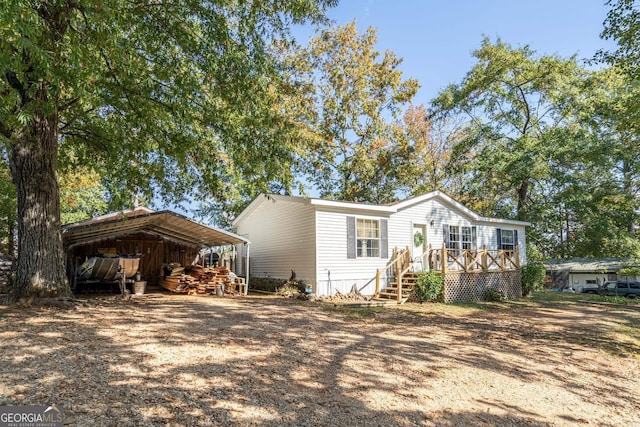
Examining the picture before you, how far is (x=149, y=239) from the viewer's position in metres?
14.8

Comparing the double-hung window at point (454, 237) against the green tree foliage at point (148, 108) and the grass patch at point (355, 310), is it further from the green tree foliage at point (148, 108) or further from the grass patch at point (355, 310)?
the green tree foliage at point (148, 108)

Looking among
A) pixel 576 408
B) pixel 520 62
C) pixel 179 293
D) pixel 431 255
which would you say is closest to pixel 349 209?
pixel 431 255

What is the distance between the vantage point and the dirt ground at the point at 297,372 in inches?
131

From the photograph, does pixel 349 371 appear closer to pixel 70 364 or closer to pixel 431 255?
pixel 70 364

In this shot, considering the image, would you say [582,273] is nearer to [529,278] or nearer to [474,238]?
[529,278]

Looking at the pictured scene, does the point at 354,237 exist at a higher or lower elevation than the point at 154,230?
lower

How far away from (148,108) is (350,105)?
52.6 ft

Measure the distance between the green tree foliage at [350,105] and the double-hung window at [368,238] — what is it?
8280 millimetres

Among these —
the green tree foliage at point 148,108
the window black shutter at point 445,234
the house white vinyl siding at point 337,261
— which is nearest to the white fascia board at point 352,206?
the house white vinyl siding at point 337,261

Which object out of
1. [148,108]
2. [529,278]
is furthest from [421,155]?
[148,108]

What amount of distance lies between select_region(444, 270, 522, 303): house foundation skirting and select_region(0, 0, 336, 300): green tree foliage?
8029 millimetres

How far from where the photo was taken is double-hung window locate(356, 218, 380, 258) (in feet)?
44.5

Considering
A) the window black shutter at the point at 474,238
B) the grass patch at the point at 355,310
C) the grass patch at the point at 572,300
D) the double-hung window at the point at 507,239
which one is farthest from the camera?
the double-hung window at the point at 507,239

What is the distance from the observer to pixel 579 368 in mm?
5652
